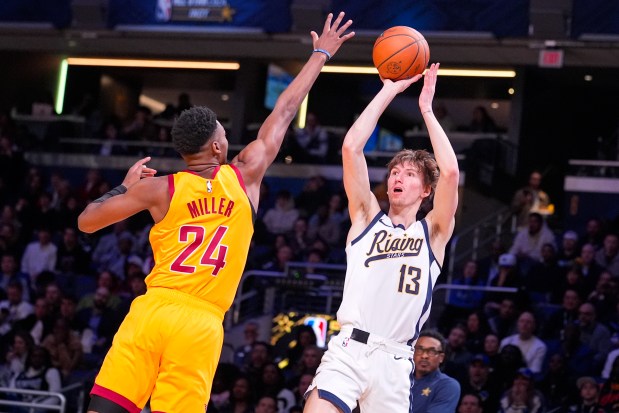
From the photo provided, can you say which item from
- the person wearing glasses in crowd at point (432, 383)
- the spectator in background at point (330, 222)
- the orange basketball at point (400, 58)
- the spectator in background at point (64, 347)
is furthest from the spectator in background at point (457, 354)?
the orange basketball at point (400, 58)

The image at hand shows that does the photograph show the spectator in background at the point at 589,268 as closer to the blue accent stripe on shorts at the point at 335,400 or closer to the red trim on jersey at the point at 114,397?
the blue accent stripe on shorts at the point at 335,400

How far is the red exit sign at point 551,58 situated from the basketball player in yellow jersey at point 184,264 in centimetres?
1207

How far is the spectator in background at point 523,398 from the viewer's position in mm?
10688

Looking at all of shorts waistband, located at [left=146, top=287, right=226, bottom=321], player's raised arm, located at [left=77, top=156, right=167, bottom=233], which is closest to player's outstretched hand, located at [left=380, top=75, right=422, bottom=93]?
player's raised arm, located at [left=77, top=156, right=167, bottom=233]

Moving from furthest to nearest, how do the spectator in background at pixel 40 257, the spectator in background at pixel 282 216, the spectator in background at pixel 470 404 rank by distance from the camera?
the spectator in background at pixel 282 216, the spectator in background at pixel 40 257, the spectator in background at pixel 470 404

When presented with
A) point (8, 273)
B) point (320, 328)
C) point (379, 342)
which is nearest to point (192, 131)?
point (379, 342)

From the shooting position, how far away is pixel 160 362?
18.1 feet

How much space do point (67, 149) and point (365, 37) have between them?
6.31 meters

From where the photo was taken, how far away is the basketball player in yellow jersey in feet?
17.9

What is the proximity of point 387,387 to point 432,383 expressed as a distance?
193cm

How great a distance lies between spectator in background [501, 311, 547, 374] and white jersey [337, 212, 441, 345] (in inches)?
236

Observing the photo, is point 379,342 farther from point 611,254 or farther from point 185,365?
point 611,254

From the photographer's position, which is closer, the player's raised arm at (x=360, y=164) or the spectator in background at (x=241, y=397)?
the player's raised arm at (x=360, y=164)

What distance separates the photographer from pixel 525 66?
1977cm
